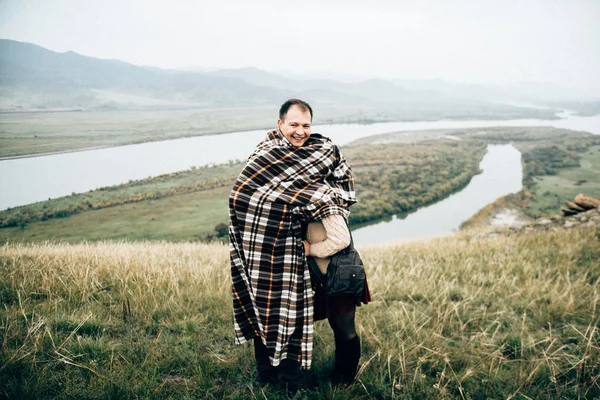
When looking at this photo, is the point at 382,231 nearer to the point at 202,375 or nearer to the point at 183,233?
the point at 183,233

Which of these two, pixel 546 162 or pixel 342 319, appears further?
pixel 546 162

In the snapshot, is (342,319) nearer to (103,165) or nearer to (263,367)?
(263,367)

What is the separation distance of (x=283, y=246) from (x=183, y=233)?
27371 millimetres

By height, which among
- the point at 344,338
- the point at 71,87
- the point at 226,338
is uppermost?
the point at 71,87

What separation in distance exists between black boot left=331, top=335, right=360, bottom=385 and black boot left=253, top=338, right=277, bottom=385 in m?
0.43

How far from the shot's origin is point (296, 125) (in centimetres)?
196

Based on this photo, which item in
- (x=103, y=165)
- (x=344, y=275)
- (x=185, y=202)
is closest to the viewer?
(x=344, y=275)

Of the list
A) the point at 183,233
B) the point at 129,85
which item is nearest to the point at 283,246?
the point at 183,233

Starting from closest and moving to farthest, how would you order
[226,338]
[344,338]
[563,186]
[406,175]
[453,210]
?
[344,338] < [226,338] < [453,210] < [563,186] < [406,175]

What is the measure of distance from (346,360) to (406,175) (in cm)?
4919

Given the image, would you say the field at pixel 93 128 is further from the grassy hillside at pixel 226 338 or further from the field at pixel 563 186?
the field at pixel 563 186

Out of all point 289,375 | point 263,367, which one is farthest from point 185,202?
point 289,375

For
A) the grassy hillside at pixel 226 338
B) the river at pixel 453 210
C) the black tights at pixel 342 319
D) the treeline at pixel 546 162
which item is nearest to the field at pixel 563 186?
the treeline at pixel 546 162

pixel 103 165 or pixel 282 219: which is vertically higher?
pixel 282 219
